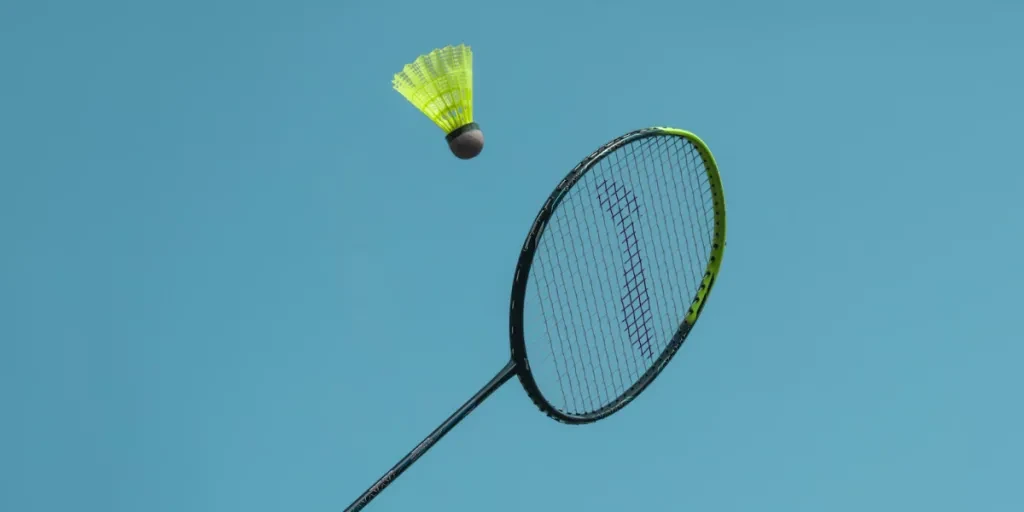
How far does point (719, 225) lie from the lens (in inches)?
693

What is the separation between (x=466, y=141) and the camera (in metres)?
15.2

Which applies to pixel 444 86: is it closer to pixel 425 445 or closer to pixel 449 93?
pixel 449 93

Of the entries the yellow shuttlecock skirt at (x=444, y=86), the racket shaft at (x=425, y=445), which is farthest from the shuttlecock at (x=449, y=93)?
the racket shaft at (x=425, y=445)

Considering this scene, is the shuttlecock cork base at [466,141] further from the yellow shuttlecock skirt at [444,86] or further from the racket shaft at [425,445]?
the racket shaft at [425,445]

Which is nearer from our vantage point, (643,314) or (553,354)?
(553,354)

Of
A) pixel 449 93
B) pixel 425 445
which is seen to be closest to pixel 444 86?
pixel 449 93

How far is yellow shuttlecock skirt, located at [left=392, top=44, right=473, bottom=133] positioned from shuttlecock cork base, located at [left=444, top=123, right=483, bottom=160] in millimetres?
58

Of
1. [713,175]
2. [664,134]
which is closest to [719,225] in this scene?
[713,175]

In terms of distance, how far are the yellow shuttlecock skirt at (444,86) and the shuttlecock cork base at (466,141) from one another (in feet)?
0.19

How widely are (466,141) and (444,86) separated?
576 millimetres

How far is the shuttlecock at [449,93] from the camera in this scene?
1527 centimetres

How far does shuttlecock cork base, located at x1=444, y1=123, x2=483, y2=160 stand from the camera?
15.2 meters

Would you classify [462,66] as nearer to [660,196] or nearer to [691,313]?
[660,196]

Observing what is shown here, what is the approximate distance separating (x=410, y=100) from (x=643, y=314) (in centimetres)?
335
